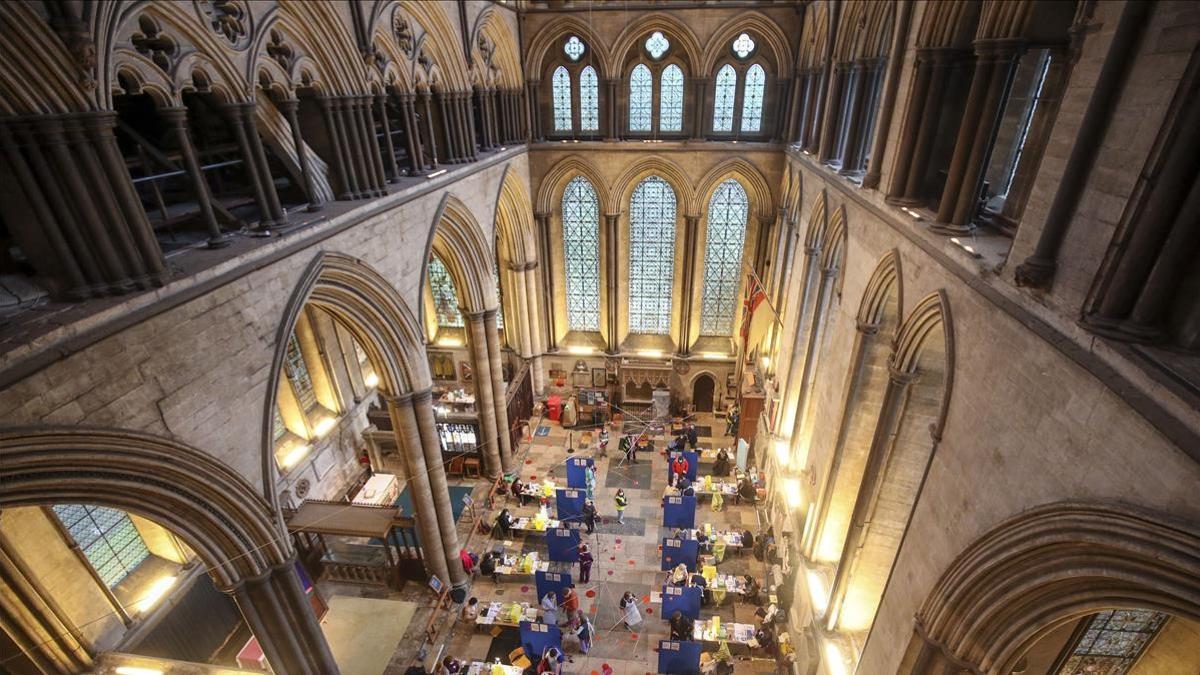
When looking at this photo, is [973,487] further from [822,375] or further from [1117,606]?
[822,375]

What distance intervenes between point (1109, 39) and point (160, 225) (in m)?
9.24

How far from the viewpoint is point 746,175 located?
1730cm

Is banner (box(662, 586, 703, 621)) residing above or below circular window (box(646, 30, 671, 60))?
below

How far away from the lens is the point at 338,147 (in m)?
9.35

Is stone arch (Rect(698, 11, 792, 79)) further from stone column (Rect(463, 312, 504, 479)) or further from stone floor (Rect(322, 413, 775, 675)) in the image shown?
stone floor (Rect(322, 413, 775, 675))

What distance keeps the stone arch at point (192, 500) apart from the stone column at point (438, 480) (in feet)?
13.1

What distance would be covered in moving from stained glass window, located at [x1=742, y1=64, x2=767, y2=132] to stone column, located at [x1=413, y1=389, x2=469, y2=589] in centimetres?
1233

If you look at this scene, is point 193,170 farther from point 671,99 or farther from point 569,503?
point 671,99

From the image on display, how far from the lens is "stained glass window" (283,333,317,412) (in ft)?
48.4

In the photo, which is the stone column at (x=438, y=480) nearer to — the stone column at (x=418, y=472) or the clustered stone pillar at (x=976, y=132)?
the stone column at (x=418, y=472)

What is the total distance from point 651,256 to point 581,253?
92.7 inches

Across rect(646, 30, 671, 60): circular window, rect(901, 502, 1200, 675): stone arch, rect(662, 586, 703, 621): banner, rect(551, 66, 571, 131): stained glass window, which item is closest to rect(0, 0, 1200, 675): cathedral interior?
rect(901, 502, 1200, 675): stone arch

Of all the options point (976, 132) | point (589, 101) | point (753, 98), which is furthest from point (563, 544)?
point (753, 98)

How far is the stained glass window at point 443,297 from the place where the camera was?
19.8m
